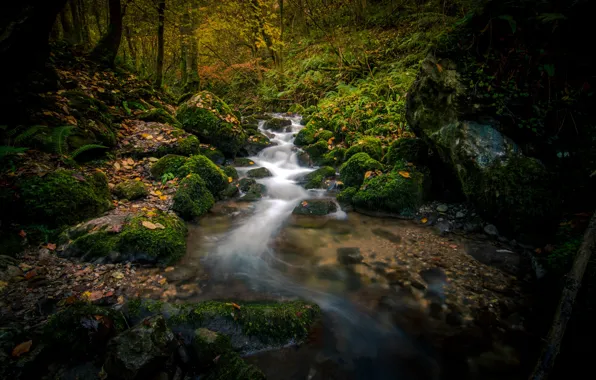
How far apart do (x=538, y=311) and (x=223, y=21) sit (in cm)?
1261

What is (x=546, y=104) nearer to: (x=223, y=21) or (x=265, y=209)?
(x=265, y=209)

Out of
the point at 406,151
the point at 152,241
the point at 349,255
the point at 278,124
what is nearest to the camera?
the point at 152,241

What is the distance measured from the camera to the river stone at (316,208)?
6.28 metres

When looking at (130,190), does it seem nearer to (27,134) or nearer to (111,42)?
(27,134)

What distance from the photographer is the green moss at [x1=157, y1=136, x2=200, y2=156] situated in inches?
274

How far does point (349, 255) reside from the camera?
4734 mm

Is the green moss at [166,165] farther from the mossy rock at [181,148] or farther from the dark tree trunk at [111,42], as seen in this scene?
the dark tree trunk at [111,42]

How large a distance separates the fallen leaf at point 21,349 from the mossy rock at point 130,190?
10.4 feet

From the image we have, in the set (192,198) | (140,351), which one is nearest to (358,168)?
(192,198)

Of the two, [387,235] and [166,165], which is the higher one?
[166,165]

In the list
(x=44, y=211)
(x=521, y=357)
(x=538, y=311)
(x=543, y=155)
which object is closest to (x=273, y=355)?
(x=521, y=357)

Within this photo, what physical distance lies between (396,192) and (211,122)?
560cm

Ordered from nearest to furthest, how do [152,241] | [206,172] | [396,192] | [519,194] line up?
[152,241] < [519,194] < [396,192] < [206,172]

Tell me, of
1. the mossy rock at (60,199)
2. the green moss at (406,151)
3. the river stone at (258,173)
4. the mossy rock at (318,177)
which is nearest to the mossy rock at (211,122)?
the river stone at (258,173)
